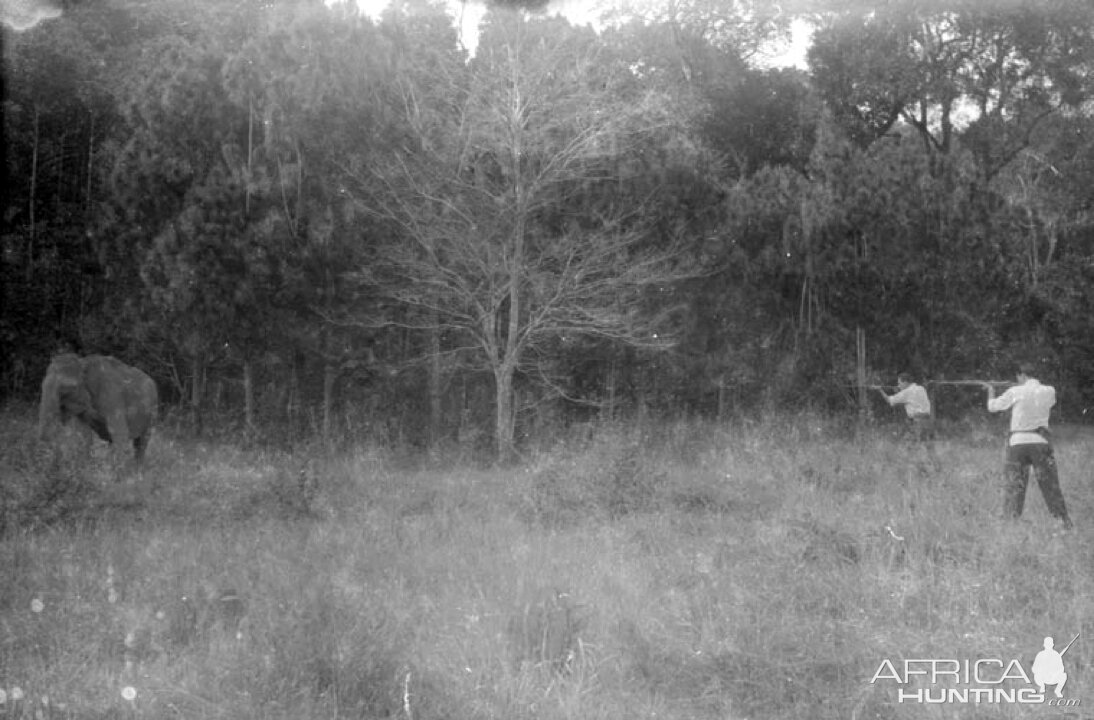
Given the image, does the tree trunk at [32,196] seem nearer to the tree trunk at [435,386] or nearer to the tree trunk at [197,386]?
the tree trunk at [197,386]

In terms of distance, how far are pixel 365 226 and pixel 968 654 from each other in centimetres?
1414

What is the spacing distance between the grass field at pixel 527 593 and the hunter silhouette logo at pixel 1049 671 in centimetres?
8

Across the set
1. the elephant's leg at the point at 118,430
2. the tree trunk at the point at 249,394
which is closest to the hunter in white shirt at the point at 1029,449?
the elephant's leg at the point at 118,430

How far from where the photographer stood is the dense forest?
17.6 m

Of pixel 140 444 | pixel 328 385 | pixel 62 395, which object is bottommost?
pixel 140 444

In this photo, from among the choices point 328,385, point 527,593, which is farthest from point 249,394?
point 527,593

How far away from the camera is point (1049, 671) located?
18.3ft

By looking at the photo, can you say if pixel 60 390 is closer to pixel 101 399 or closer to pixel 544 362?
pixel 101 399

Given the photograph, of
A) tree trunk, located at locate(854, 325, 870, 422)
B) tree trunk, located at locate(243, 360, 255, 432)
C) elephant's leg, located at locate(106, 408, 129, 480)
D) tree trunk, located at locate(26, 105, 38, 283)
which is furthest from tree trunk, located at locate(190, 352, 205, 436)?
tree trunk, located at locate(854, 325, 870, 422)

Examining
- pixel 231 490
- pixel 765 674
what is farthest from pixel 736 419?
pixel 765 674

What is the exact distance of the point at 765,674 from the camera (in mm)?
5930

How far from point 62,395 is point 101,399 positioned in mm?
600

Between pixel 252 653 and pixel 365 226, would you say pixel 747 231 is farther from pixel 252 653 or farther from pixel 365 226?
pixel 252 653

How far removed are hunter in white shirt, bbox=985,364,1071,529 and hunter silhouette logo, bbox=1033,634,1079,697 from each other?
4468 millimetres
